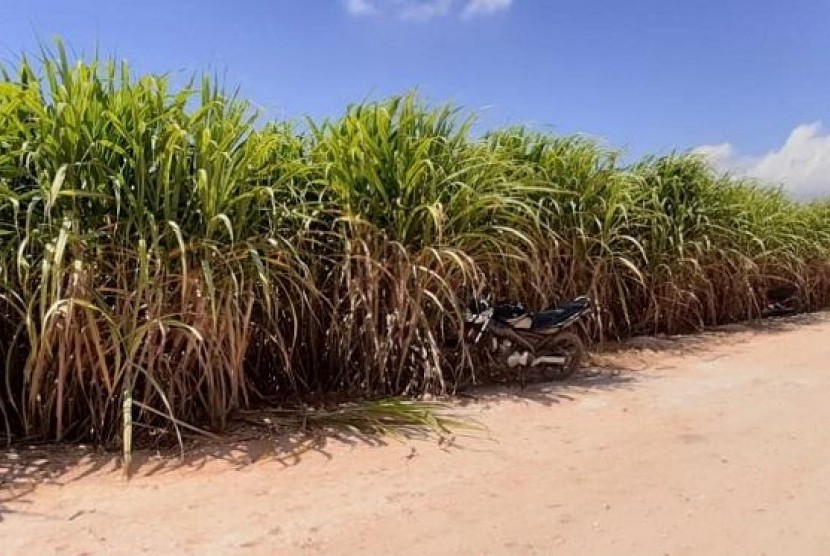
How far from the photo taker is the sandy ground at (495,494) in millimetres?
2549

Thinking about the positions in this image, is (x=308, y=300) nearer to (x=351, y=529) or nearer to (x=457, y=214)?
(x=457, y=214)

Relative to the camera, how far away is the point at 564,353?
5.12 metres

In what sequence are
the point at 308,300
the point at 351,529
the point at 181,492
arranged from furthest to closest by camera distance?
1. the point at 308,300
2. the point at 181,492
3. the point at 351,529

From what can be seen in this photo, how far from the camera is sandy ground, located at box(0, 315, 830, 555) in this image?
100 inches

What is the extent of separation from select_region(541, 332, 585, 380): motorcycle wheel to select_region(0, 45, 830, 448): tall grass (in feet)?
1.72

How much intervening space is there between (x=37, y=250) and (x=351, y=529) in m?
1.91

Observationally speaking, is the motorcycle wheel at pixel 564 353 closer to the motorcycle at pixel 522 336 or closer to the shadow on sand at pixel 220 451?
the motorcycle at pixel 522 336

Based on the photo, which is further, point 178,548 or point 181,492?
point 181,492

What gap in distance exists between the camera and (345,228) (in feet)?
14.9

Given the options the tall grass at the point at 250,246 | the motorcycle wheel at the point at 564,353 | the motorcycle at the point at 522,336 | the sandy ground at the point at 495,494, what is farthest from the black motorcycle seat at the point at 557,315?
the sandy ground at the point at 495,494

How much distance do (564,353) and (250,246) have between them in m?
2.39

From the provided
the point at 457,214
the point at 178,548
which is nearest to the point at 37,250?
the point at 178,548

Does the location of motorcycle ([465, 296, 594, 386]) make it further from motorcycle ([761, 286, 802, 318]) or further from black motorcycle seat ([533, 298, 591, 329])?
motorcycle ([761, 286, 802, 318])

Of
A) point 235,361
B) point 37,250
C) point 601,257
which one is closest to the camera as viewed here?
point 37,250
